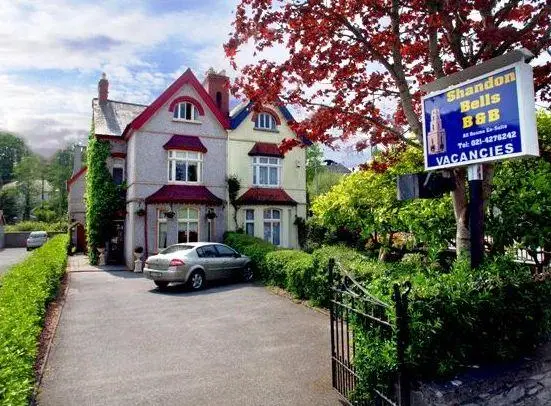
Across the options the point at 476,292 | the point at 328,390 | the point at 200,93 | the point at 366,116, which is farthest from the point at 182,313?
the point at 200,93

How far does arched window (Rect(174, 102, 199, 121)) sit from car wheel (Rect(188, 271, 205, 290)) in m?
10.6

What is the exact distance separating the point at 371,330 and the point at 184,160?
18.1 meters

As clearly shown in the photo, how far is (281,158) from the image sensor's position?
23.9m

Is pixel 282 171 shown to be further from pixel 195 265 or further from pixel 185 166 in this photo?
pixel 195 265

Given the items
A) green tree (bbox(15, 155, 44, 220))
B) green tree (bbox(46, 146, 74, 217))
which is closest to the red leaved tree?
green tree (bbox(46, 146, 74, 217))

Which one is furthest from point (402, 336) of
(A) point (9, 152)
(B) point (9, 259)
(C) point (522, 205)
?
(A) point (9, 152)

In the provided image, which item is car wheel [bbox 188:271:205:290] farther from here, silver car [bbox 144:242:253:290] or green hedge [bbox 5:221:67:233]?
green hedge [bbox 5:221:67:233]

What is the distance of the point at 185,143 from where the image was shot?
21.3 m

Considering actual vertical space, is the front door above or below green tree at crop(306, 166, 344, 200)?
below

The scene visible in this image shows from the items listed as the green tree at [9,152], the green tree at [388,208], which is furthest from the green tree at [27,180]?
the green tree at [388,208]

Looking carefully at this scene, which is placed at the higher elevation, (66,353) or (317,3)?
(317,3)

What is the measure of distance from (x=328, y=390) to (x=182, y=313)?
5740 mm

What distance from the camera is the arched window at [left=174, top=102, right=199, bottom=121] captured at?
21595 mm

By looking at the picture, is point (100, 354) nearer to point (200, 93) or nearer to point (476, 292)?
point (476, 292)
